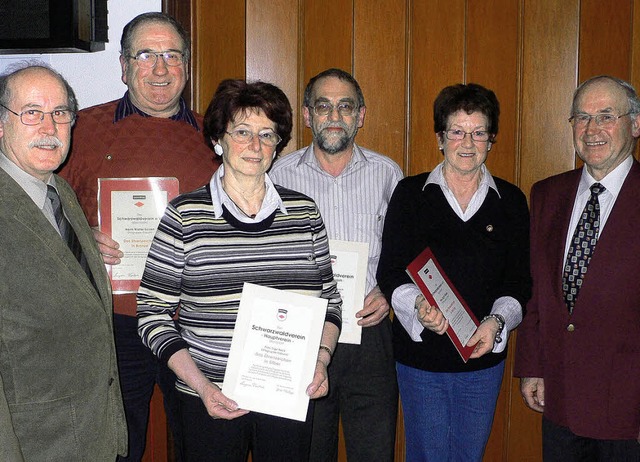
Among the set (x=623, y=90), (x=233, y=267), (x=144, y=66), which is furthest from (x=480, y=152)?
(x=144, y=66)

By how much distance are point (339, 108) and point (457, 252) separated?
70cm

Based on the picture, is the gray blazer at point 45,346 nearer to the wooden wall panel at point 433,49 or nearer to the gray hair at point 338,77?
the gray hair at point 338,77

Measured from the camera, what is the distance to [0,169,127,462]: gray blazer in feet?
5.56

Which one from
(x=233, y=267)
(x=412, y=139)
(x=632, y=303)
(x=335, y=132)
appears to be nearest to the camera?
(x=233, y=267)

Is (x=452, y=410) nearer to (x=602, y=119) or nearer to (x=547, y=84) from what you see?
(x=602, y=119)

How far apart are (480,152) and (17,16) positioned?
70.2 inches

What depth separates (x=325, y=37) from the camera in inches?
117

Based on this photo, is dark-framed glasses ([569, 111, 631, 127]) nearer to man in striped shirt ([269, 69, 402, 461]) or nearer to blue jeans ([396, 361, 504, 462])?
man in striped shirt ([269, 69, 402, 461])

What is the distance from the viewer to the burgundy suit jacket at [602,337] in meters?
2.25

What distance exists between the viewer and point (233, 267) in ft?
6.44

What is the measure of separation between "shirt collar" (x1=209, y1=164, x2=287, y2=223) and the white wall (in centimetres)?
108

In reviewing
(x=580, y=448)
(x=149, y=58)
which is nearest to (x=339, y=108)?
(x=149, y=58)

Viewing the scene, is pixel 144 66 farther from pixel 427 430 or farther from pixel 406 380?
pixel 427 430

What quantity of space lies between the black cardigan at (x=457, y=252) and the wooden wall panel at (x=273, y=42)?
83 cm
